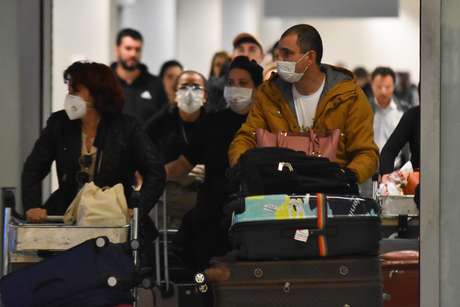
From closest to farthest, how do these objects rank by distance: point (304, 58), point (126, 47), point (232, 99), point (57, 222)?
point (304, 58) < point (57, 222) < point (232, 99) < point (126, 47)

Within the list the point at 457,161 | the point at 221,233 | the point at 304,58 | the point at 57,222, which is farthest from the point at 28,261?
the point at 457,161

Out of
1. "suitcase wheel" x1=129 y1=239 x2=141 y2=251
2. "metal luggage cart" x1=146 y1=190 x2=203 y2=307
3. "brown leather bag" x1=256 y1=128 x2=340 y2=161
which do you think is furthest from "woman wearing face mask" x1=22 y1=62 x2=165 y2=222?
"brown leather bag" x1=256 y1=128 x2=340 y2=161

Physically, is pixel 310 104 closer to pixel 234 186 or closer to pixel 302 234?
pixel 234 186

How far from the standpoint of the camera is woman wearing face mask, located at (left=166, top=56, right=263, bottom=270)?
8656mm

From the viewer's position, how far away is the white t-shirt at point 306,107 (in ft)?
25.0

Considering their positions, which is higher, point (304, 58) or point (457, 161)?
point (304, 58)

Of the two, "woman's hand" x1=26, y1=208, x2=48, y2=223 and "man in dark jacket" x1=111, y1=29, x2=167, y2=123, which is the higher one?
"man in dark jacket" x1=111, y1=29, x2=167, y2=123

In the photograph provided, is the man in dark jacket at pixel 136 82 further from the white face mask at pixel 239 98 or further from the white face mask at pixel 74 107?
the white face mask at pixel 74 107

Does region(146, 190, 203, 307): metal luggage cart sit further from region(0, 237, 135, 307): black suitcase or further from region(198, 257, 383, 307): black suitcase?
region(198, 257, 383, 307): black suitcase

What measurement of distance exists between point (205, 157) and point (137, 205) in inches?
48.7

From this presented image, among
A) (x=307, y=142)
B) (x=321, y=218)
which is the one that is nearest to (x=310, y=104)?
(x=307, y=142)

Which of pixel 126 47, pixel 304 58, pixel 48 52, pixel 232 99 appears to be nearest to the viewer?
pixel 304 58

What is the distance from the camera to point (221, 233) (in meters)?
8.63

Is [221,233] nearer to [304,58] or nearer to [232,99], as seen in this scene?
[232,99]
